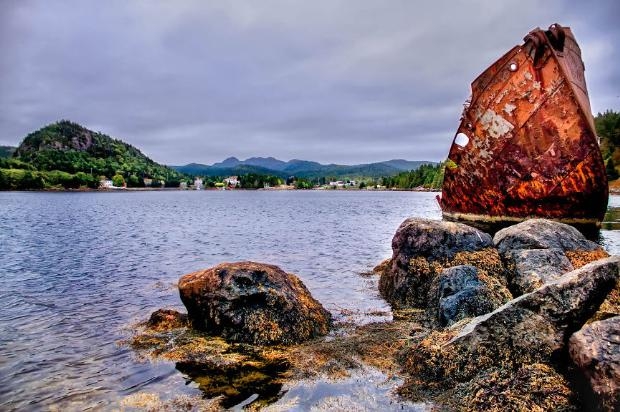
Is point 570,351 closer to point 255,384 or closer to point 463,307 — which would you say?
point 463,307

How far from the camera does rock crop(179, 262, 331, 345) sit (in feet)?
24.7

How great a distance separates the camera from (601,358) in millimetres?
4422

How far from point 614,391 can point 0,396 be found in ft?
24.3

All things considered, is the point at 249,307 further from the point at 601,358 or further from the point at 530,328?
the point at 601,358

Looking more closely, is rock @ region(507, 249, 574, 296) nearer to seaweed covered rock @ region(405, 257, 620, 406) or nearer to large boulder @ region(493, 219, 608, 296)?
large boulder @ region(493, 219, 608, 296)

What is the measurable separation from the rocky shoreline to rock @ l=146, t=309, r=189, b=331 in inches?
0.9

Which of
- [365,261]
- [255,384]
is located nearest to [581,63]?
[365,261]

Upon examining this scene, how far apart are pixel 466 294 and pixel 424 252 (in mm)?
2686

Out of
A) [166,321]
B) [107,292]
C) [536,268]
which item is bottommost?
[107,292]

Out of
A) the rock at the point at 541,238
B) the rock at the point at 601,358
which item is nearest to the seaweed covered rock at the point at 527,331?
the rock at the point at 601,358

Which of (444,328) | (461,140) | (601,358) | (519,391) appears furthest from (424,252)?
(461,140)

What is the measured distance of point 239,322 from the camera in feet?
25.0

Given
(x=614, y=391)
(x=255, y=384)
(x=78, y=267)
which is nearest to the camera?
(x=614, y=391)

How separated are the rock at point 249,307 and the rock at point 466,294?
90.4 inches
